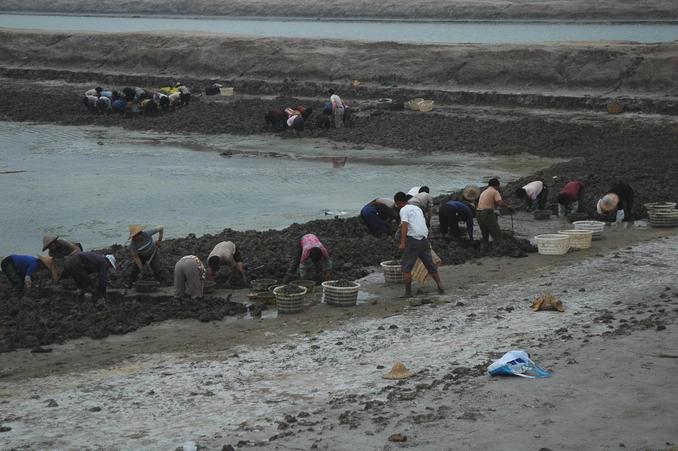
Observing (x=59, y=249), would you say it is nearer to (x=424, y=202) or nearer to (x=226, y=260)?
(x=226, y=260)

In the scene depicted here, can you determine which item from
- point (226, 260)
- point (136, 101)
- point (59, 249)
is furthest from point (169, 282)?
point (136, 101)

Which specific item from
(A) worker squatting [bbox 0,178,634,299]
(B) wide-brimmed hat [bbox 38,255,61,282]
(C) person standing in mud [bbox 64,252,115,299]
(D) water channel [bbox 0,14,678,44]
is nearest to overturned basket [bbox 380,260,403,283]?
(A) worker squatting [bbox 0,178,634,299]

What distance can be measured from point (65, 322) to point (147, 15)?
225ft

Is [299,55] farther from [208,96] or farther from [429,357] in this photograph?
[429,357]

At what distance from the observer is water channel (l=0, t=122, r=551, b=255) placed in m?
18.9

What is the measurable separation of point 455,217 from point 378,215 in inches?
43.6

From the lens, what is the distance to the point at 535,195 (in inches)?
704

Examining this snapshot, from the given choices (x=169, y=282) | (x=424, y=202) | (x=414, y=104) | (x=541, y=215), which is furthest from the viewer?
(x=414, y=104)

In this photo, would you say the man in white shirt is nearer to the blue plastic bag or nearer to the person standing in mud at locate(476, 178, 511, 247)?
the person standing in mud at locate(476, 178, 511, 247)

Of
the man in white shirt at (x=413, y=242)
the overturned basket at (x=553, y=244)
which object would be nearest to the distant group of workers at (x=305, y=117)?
the overturned basket at (x=553, y=244)

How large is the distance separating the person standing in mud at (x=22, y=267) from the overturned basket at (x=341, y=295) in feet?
10.7

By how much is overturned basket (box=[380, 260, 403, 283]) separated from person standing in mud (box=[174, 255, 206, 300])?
2214 millimetres

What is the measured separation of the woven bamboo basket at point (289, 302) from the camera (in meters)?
12.5

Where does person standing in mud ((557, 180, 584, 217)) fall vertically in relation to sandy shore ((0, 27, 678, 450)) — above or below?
above
